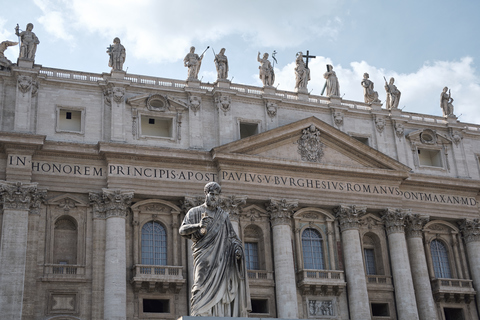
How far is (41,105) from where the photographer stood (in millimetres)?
30953

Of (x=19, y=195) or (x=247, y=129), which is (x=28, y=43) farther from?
(x=247, y=129)

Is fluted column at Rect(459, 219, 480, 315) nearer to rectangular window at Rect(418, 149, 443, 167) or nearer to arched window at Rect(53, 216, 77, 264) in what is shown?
rectangular window at Rect(418, 149, 443, 167)

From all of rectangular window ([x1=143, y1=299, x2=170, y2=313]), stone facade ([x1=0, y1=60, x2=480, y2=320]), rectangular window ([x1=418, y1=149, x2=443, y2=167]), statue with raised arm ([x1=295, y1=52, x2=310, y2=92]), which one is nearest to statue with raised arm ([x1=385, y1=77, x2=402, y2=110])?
stone facade ([x1=0, y1=60, x2=480, y2=320])

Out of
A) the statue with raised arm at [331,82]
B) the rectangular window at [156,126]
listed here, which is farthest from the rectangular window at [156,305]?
the statue with raised arm at [331,82]

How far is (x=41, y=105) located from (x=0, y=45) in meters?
3.71

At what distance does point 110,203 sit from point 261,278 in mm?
7898

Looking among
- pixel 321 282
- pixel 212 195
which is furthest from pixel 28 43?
pixel 212 195

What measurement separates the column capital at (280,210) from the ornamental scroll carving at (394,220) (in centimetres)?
533

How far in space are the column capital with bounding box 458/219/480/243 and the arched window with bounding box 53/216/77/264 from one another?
68.6 ft

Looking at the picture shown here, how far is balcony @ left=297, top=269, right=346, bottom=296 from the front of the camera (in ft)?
104

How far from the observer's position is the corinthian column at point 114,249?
2790 centimetres

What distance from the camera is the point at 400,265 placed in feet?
110

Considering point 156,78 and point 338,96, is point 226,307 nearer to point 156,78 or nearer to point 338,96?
point 156,78

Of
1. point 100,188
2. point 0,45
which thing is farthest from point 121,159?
point 0,45
